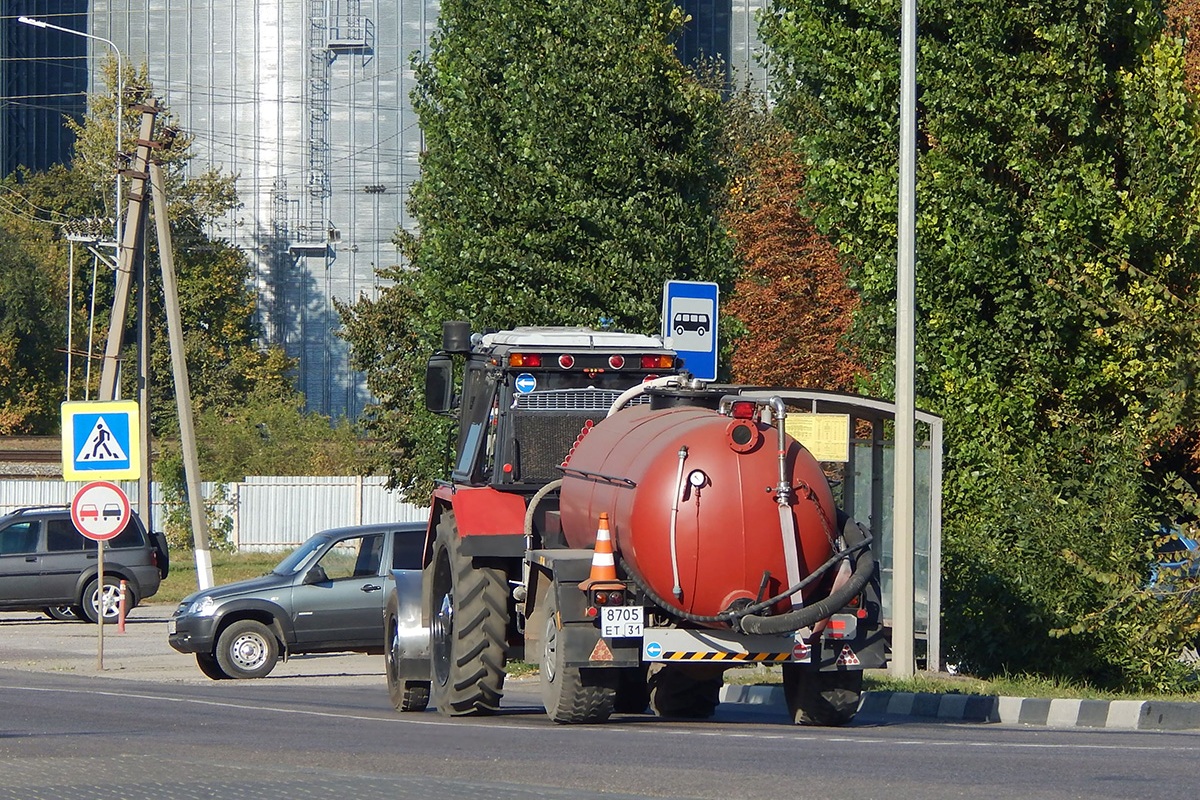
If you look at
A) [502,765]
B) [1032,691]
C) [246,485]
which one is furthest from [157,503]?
[502,765]

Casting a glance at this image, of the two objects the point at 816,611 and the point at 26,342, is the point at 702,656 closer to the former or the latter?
the point at 816,611

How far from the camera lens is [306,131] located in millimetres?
80438

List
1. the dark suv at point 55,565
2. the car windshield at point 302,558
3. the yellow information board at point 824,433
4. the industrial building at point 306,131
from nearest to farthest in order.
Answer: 1. the yellow information board at point 824,433
2. the car windshield at point 302,558
3. the dark suv at point 55,565
4. the industrial building at point 306,131

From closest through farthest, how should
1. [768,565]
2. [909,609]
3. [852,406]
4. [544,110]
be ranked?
[768,565], [909,609], [852,406], [544,110]

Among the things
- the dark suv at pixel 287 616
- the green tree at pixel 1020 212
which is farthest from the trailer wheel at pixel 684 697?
the dark suv at pixel 287 616

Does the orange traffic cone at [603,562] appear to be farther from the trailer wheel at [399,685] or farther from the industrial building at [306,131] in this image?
the industrial building at [306,131]

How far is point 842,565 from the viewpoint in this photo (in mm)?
10539

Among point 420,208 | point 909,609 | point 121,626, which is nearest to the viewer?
point 909,609

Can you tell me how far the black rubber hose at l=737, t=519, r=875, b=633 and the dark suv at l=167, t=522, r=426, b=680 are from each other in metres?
9.98

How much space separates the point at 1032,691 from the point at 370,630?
8.57 metres

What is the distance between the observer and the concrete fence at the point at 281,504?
51719 millimetres

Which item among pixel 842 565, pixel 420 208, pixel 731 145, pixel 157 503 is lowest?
pixel 157 503

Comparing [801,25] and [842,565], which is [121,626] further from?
[842,565]

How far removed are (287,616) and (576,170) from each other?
7146 mm
